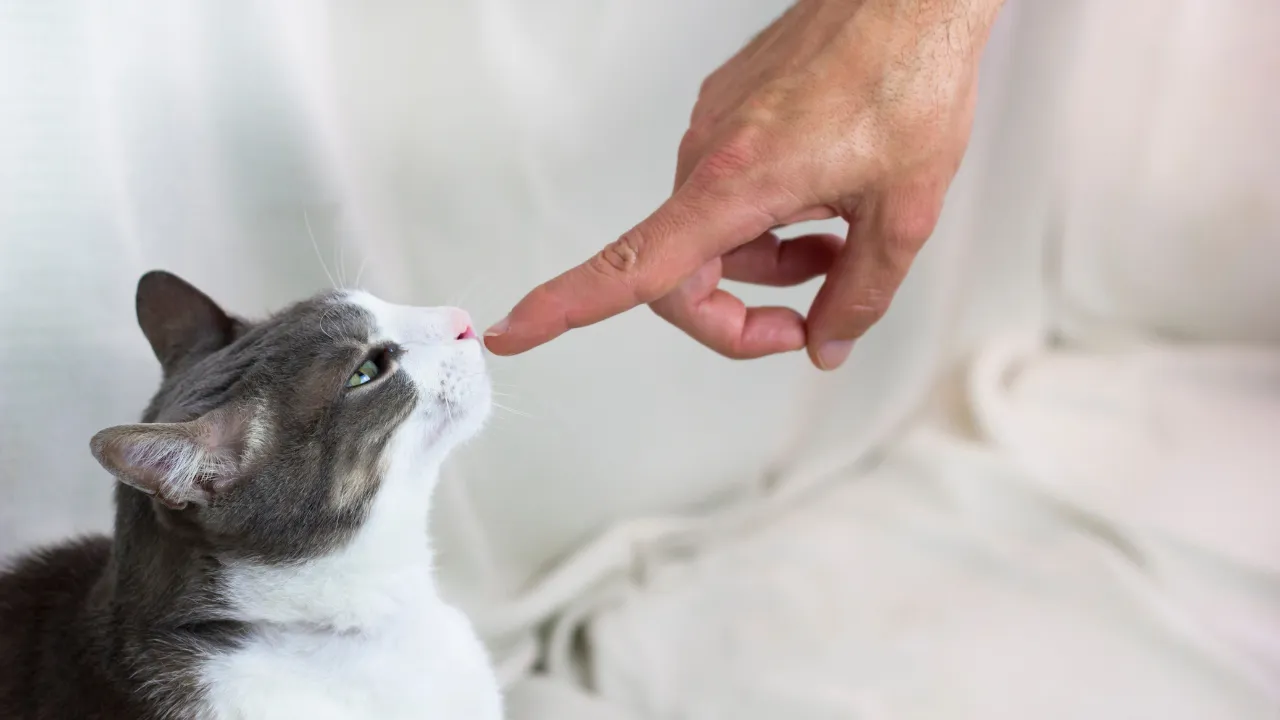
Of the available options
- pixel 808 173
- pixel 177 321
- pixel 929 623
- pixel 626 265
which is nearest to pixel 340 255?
pixel 177 321

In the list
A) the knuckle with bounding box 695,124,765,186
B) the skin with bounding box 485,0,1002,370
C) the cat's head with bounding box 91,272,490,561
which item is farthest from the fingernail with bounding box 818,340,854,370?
the cat's head with bounding box 91,272,490,561

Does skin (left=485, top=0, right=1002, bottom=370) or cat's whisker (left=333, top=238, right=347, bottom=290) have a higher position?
cat's whisker (left=333, top=238, right=347, bottom=290)

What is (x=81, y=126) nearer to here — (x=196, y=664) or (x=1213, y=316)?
(x=196, y=664)

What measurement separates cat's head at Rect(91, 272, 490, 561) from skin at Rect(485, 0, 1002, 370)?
0.08 m

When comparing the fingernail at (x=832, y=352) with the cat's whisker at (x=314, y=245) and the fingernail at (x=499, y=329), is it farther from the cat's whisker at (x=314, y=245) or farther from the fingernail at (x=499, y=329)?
the cat's whisker at (x=314, y=245)

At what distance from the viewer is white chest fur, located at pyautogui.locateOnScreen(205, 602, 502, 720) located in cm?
67

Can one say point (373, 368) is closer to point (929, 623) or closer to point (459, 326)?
point (459, 326)

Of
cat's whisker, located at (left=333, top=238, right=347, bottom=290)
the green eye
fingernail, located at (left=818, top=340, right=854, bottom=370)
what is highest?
cat's whisker, located at (left=333, top=238, right=347, bottom=290)

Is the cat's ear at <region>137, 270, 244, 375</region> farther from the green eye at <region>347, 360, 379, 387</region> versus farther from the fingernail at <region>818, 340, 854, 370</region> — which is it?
the fingernail at <region>818, 340, 854, 370</region>

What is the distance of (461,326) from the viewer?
74 centimetres

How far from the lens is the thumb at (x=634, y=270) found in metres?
0.66

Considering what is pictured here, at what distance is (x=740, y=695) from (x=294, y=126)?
797 millimetres

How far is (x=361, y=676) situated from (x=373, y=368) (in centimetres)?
26

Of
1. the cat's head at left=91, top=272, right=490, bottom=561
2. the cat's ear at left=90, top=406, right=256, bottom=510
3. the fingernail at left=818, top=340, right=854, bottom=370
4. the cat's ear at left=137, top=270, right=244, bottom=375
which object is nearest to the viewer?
the cat's ear at left=90, top=406, right=256, bottom=510
